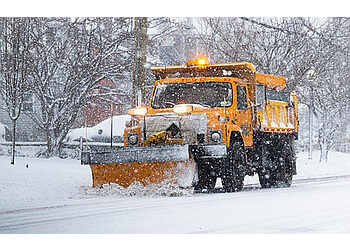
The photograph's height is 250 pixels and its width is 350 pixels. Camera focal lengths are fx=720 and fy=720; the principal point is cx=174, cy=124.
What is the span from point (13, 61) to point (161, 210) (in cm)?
903

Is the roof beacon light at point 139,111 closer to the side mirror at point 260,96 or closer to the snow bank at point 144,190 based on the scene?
the snow bank at point 144,190

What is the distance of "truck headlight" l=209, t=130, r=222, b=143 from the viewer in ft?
40.6

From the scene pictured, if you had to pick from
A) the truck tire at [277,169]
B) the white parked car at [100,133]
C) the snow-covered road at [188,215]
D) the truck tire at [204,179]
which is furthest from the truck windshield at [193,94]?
the white parked car at [100,133]

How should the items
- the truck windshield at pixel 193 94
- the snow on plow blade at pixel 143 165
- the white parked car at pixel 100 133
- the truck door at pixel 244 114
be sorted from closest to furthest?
1. the snow on plow blade at pixel 143 165
2. the truck windshield at pixel 193 94
3. the truck door at pixel 244 114
4. the white parked car at pixel 100 133

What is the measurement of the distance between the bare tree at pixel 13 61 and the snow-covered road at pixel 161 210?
318 centimetres

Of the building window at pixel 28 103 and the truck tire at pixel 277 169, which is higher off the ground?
the building window at pixel 28 103

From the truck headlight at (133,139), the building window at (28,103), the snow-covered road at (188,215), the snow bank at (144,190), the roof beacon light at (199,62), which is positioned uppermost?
the roof beacon light at (199,62)

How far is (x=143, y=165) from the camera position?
12.1m

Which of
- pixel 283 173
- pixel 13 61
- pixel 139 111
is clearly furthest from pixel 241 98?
pixel 13 61

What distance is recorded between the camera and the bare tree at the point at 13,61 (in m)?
17.1

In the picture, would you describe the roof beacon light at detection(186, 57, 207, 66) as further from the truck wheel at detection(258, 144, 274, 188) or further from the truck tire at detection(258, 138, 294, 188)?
the truck tire at detection(258, 138, 294, 188)

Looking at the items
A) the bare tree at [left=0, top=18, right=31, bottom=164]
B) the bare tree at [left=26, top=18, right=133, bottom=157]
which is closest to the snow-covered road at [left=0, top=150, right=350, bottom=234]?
the bare tree at [left=0, top=18, right=31, bottom=164]
